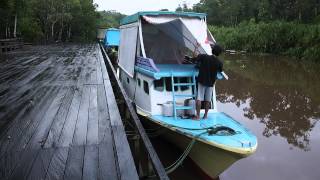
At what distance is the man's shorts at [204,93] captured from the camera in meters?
8.84

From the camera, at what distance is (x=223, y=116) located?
9.20 m

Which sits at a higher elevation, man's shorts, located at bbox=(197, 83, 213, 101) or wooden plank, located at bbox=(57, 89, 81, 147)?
man's shorts, located at bbox=(197, 83, 213, 101)

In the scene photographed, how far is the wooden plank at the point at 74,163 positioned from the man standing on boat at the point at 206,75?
4161 mm

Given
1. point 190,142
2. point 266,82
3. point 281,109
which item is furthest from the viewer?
point 266,82

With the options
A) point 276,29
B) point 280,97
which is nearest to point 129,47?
point 280,97

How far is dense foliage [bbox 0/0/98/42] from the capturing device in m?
32.9

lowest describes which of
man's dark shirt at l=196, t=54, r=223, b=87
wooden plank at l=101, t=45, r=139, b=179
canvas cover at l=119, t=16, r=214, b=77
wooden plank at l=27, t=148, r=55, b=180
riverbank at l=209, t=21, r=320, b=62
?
wooden plank at l=27, t=148, r=55, b=180

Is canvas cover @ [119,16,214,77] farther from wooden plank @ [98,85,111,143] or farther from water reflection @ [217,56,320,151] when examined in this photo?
water reflection @ [217,56,320,151]

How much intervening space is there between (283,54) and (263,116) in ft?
87.7

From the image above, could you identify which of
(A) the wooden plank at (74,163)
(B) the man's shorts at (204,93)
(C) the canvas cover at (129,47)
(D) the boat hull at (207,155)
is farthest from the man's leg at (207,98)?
(A) the wooden plank at (74,163)

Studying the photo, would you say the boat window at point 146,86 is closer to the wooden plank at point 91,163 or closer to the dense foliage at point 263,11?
the wooden plank at point 91,163

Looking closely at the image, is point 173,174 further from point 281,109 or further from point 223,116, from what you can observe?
point 281,109

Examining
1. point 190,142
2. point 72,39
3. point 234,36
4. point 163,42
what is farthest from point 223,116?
point 72,39

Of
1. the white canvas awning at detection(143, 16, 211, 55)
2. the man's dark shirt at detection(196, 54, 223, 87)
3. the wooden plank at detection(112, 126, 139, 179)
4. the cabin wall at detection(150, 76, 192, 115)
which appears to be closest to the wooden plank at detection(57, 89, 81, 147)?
the wooden plank at detection(112, 126, 139, 179)
